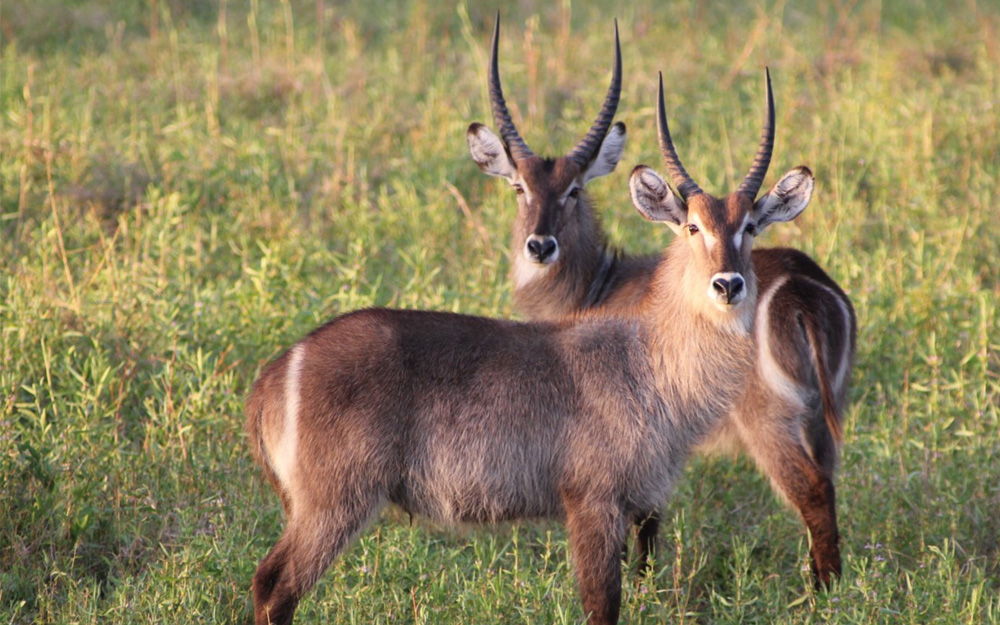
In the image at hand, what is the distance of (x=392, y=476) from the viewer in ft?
10.3

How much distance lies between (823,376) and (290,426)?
1.73 metres

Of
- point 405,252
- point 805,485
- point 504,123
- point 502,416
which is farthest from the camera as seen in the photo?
point 405,252

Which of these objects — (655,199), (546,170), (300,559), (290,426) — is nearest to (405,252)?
(546,170)

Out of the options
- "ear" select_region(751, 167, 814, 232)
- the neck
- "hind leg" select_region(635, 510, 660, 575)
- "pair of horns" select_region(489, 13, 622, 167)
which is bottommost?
"hind leg" select_region(635, 510, 660, 575)

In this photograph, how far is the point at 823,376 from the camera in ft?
12.4

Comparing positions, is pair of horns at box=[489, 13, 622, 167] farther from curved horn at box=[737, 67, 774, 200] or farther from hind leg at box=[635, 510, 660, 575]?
hind leg at box=[635, 510, 660, 575]

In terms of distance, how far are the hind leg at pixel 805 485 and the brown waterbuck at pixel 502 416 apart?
16.5 inches

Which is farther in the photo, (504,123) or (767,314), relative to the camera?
(504,123)

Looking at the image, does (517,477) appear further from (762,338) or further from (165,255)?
(165,255)

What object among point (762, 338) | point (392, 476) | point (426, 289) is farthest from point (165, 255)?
point (762, 338)

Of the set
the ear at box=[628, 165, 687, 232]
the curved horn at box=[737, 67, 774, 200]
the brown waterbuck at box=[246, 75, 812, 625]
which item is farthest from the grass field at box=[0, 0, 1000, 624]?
Result: the curved horn at box=[737, 67, 774, 200]

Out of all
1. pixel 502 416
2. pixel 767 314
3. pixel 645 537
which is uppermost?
pixel 767 314

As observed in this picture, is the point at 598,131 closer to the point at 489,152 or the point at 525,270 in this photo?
the point at 489,152

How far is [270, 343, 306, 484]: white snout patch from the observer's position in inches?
123
